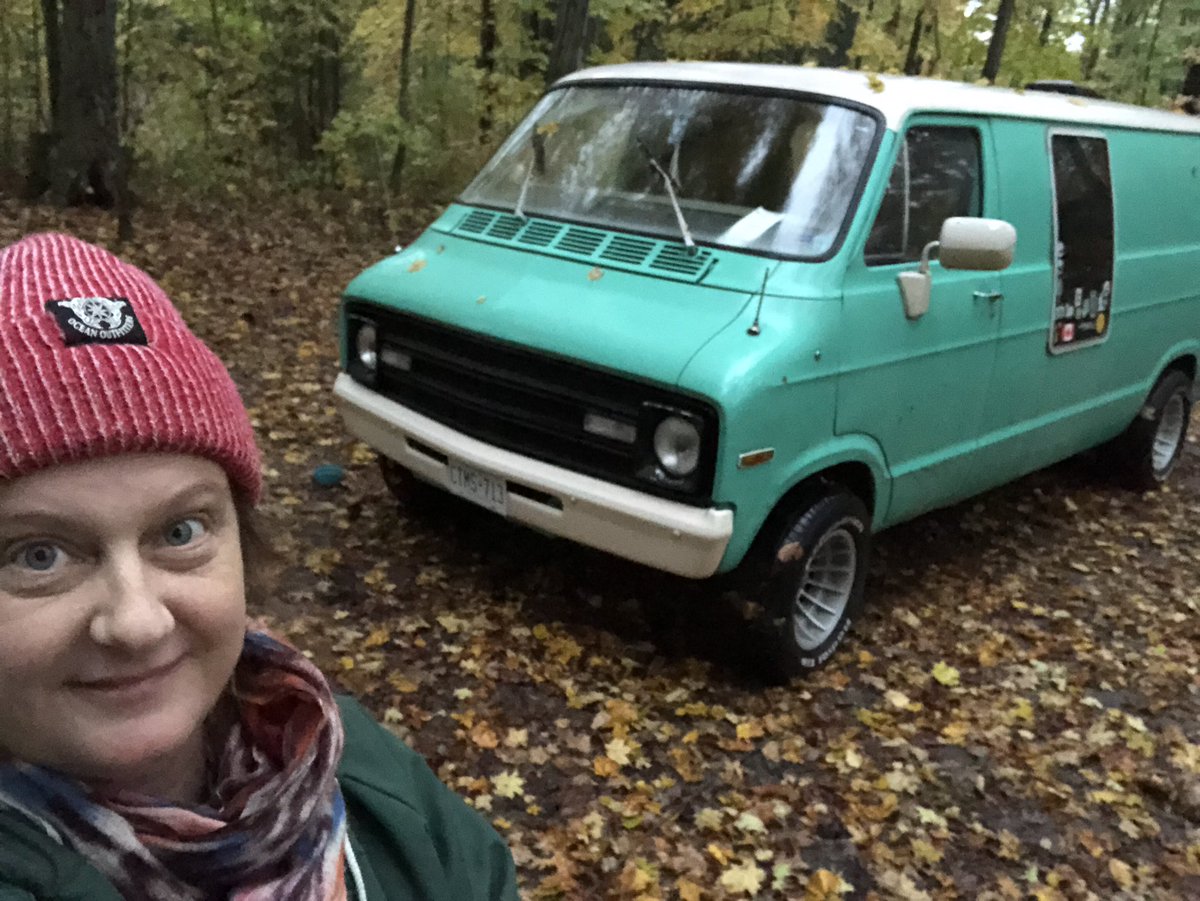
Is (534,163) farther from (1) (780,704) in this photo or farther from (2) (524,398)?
(1) (780,704)

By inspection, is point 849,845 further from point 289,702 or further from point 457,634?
point 289,702

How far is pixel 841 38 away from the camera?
16875mm

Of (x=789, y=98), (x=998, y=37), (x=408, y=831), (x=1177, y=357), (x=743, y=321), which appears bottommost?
(x=1177, y=357)

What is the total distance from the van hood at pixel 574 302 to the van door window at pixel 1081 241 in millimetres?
2156

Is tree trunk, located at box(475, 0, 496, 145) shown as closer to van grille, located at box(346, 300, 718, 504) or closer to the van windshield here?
the van windshield

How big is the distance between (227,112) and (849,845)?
14.5 metres

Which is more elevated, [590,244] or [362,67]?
[362,67]

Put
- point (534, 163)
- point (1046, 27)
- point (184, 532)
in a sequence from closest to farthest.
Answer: point (184, 532)
point (534, 163)
point (1046, 27)

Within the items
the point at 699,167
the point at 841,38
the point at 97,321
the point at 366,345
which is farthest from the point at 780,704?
the point at 841,38

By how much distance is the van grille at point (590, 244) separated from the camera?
4082 millimetres

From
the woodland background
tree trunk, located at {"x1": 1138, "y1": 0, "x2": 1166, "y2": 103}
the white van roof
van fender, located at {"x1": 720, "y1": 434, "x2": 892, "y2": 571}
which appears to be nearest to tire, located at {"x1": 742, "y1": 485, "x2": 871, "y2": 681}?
van fender, located at {"x1": 720, "y1": 434, "x2": 892, "y2": 571}

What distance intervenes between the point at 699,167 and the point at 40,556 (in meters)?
3.69

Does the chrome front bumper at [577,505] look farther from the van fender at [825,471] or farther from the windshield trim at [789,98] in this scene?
the windshield trim at [789,98]

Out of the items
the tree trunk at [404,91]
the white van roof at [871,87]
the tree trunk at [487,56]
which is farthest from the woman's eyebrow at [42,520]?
the tree trunk at [487,56]
